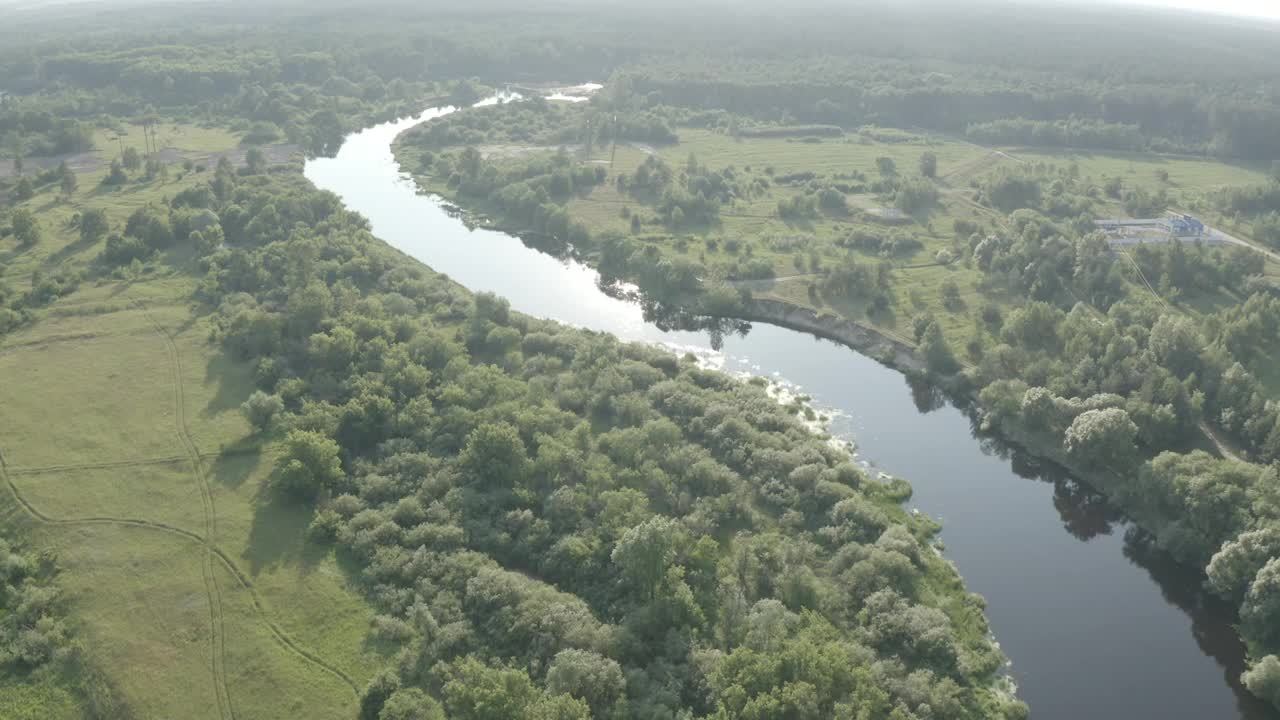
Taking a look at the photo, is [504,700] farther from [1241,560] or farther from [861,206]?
[861,206]

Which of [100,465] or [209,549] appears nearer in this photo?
[209,549]

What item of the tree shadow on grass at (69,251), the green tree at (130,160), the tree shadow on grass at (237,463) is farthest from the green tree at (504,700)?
the green tree at (130,160)

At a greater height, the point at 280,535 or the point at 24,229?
the point at 24,229

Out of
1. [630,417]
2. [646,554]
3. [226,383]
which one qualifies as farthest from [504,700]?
[226,383]

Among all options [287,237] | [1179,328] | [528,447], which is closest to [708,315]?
[528,447]

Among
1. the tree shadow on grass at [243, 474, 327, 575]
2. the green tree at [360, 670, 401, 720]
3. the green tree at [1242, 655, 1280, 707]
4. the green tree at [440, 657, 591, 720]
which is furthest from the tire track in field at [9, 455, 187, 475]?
the green tree at [1242, 655, 1280, 707]

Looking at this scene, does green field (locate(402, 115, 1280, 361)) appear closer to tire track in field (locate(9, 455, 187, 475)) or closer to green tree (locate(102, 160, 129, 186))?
green tree (locate(102, 160, 129, 186))
